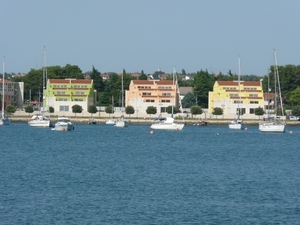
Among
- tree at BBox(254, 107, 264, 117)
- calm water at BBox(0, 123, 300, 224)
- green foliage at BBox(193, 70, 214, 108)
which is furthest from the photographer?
green foliage at BBox(193, 70, 214, 108)

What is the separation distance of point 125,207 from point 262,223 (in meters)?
5.39

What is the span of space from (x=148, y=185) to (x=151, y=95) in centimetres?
9843

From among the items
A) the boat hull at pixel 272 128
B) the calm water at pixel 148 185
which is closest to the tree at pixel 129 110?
the boat hull at pixel 272 128

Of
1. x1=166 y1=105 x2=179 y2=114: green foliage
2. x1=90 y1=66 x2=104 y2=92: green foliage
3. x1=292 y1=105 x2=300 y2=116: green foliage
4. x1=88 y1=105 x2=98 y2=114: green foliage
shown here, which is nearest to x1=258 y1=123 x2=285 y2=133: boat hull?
x1=292 y1=105 x2=300 y2=116: green foliage

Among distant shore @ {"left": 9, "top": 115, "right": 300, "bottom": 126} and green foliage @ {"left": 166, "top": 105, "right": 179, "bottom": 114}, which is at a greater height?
green foliage @ {"left": 166, "top": 105, "right": 179, "bottom": 114}

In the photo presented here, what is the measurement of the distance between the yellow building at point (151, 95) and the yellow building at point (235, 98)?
6455mm

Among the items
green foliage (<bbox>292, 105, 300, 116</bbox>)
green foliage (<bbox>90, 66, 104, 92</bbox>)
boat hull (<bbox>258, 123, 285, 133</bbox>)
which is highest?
green foliage (<bbox>90, 66, 104, 92</bbox>)

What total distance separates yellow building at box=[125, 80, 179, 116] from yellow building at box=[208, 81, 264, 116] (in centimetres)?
646

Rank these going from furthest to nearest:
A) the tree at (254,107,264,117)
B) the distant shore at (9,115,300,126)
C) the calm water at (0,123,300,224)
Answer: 1. the tree at (254,107,264,117)
2. the distant shore at (9,115,300,126)
3. the calm water at (0,123,300,224)

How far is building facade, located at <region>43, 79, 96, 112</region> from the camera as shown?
13512 cm

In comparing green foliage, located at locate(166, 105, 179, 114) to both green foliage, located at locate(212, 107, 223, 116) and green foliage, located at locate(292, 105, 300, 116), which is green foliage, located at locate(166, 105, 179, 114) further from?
green foliage, located at locate(292, 105, 300, 116)

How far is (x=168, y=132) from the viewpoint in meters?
94.6

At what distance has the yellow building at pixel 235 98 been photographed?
133 meters

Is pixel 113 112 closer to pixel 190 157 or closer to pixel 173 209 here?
A: pixel 190 157
